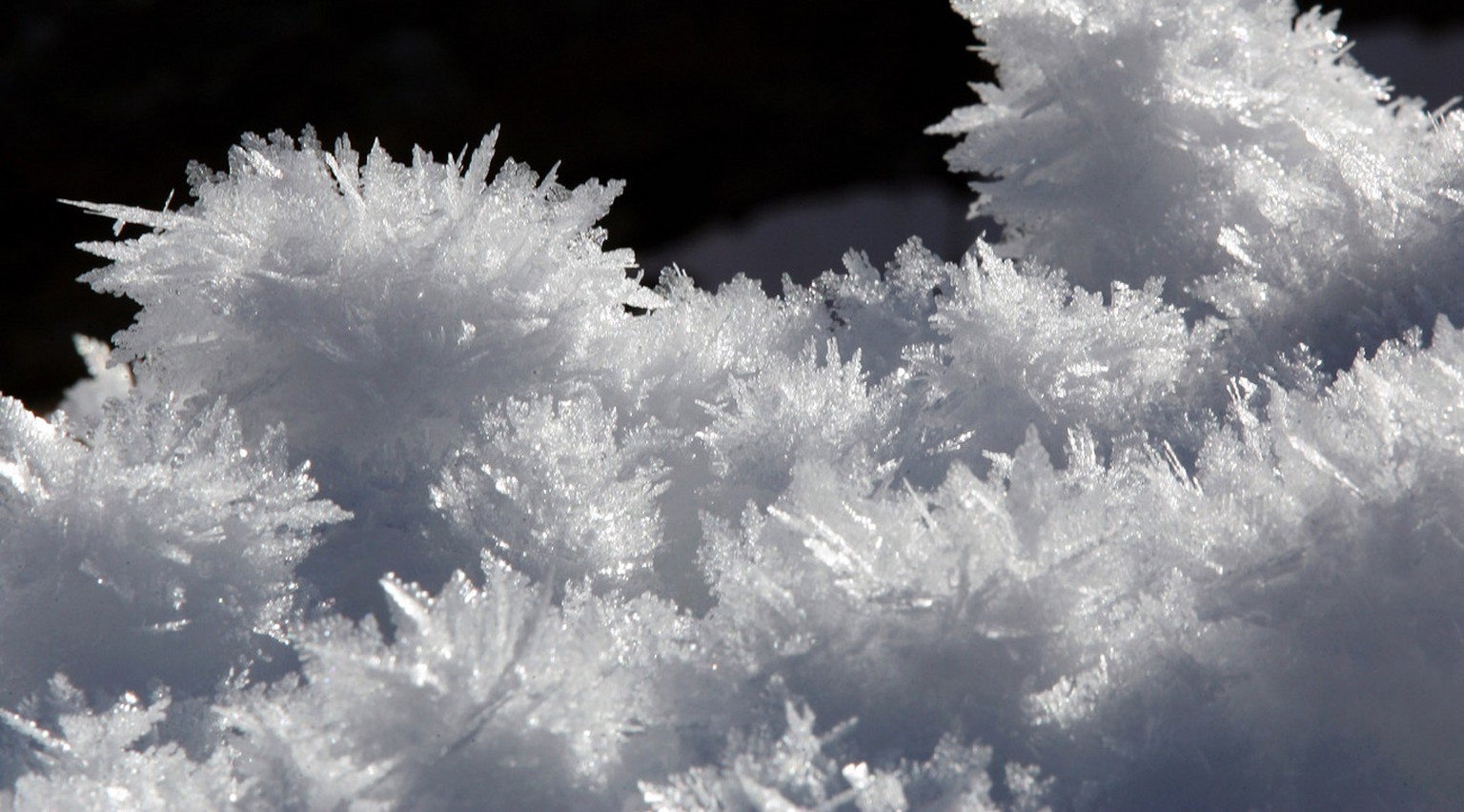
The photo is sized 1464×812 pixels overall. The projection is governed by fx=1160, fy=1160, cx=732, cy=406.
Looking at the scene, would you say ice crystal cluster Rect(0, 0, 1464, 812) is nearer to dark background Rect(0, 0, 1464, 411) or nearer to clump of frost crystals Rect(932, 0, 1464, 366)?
clump of frost crystals Rect(932, 0, 1464, 366)

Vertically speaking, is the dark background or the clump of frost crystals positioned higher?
the dark background

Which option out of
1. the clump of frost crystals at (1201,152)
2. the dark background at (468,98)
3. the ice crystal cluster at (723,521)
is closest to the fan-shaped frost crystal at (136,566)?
the ice crystal cluster at (723,521)

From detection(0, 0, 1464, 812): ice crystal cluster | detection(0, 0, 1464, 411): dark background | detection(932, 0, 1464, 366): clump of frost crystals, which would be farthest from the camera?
detection(0, 0, 1464, 411): dark background

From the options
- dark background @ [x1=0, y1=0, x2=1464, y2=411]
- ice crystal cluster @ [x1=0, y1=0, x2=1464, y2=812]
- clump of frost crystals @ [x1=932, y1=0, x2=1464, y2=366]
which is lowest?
ice crystal cluster @ [x1=0, y1=0, x2=1464, y2=812]

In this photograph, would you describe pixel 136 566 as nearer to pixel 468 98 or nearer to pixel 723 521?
pixel 723 521

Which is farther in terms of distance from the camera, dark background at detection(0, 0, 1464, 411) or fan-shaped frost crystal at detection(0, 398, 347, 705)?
dark background at detection(0, 0, 1464, 411)

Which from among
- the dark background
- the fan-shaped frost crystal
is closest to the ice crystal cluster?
the fan-shaped frost crystal

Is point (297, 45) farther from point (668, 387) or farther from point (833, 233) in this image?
point (668, 387)
